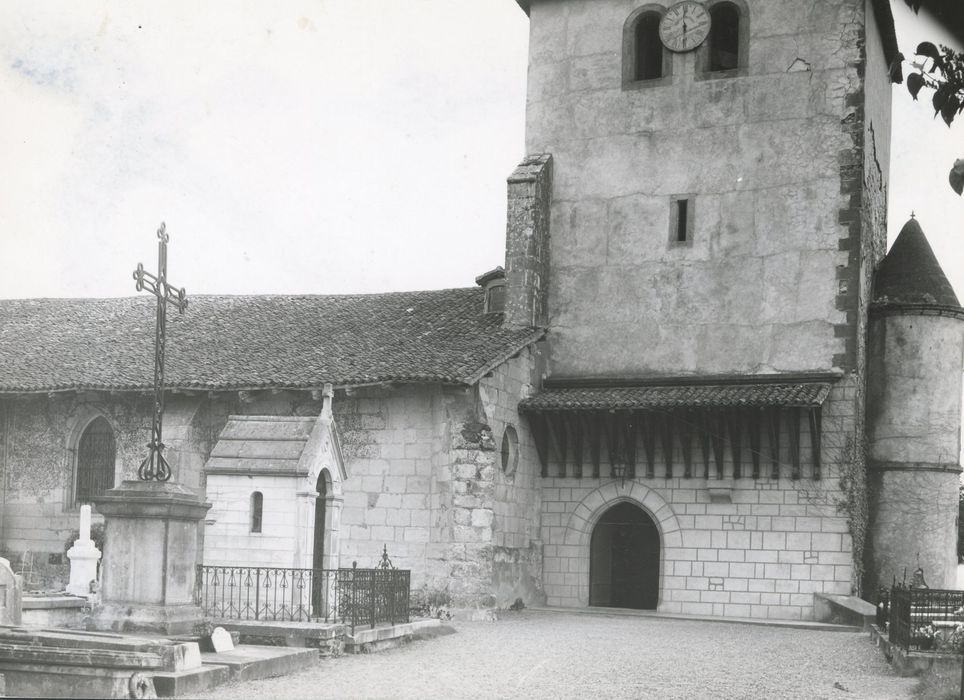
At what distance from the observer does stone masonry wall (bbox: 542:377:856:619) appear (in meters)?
21.9

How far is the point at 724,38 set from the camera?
2492 cm

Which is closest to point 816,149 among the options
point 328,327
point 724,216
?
point 724,216

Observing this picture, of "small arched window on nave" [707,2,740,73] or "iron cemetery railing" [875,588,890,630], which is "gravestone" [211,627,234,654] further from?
"small arched window on nave" [707,2,740,73]

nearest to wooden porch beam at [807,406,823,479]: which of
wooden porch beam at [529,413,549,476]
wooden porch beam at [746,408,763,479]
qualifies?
wooden porch beam at [746,408,763,479]

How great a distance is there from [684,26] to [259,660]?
668 inches

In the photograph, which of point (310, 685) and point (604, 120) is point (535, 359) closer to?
point (604, 120)

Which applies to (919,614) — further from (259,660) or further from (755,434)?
(755,434)

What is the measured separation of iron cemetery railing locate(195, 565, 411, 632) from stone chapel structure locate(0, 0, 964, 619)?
18.0 ft

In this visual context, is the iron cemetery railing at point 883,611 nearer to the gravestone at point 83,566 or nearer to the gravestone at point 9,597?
the gravestone at point 9,597

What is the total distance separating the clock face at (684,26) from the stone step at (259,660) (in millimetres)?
15706

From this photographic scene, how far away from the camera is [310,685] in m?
11.6

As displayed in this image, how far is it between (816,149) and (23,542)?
1735cm

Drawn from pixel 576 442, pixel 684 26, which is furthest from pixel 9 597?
pixel 684 26

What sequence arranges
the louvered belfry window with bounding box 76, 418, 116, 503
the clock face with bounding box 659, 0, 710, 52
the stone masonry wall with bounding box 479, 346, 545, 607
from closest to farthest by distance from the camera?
the stone masonry wall with bounding box 479, 346, 545, 607
the louvered belfry window with bounding box 76, 418, 116, 503
the clock face with bounding box 659, 0, 710, 52
